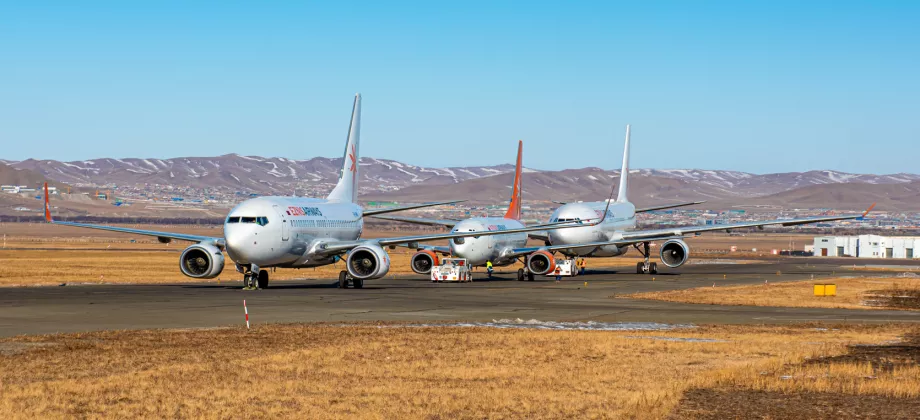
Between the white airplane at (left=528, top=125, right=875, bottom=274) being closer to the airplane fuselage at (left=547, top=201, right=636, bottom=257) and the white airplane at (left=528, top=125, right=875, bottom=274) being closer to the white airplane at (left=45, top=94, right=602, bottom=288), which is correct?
the airplane fuselage at (left=547, top=201, right=636, bottom=257)

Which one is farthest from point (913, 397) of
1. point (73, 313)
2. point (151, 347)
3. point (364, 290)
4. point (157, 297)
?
point (364, 290)

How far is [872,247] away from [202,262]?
4930 inches

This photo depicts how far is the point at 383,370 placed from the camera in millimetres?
21953

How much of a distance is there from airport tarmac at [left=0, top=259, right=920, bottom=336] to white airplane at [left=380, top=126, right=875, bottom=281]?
1411cm

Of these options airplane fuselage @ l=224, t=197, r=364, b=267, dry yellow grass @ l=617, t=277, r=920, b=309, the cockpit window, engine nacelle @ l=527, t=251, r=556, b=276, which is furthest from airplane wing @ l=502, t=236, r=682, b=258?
the cockpit window

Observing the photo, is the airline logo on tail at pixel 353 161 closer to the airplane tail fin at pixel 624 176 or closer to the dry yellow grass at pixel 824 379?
the airplane tail fin at pixel 624 176

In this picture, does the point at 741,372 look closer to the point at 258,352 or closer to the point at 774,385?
the point at 774,385

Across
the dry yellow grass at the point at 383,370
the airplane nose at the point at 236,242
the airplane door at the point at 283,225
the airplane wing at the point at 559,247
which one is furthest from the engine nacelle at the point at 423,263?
the dry yellow grass at the point at 383,370

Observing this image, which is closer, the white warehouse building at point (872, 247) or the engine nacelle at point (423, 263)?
the engine nacelle at point (423, 263)

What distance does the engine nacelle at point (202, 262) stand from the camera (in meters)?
53.2

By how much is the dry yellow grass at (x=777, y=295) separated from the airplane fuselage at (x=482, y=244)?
1616cm

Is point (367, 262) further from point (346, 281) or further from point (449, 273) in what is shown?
point (449, 273)

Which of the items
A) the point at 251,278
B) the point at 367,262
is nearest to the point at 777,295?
the point at 367,262

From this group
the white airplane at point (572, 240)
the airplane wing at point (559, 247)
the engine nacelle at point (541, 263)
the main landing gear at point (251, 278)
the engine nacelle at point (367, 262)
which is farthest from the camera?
the airplane wing at point (559, 247)
